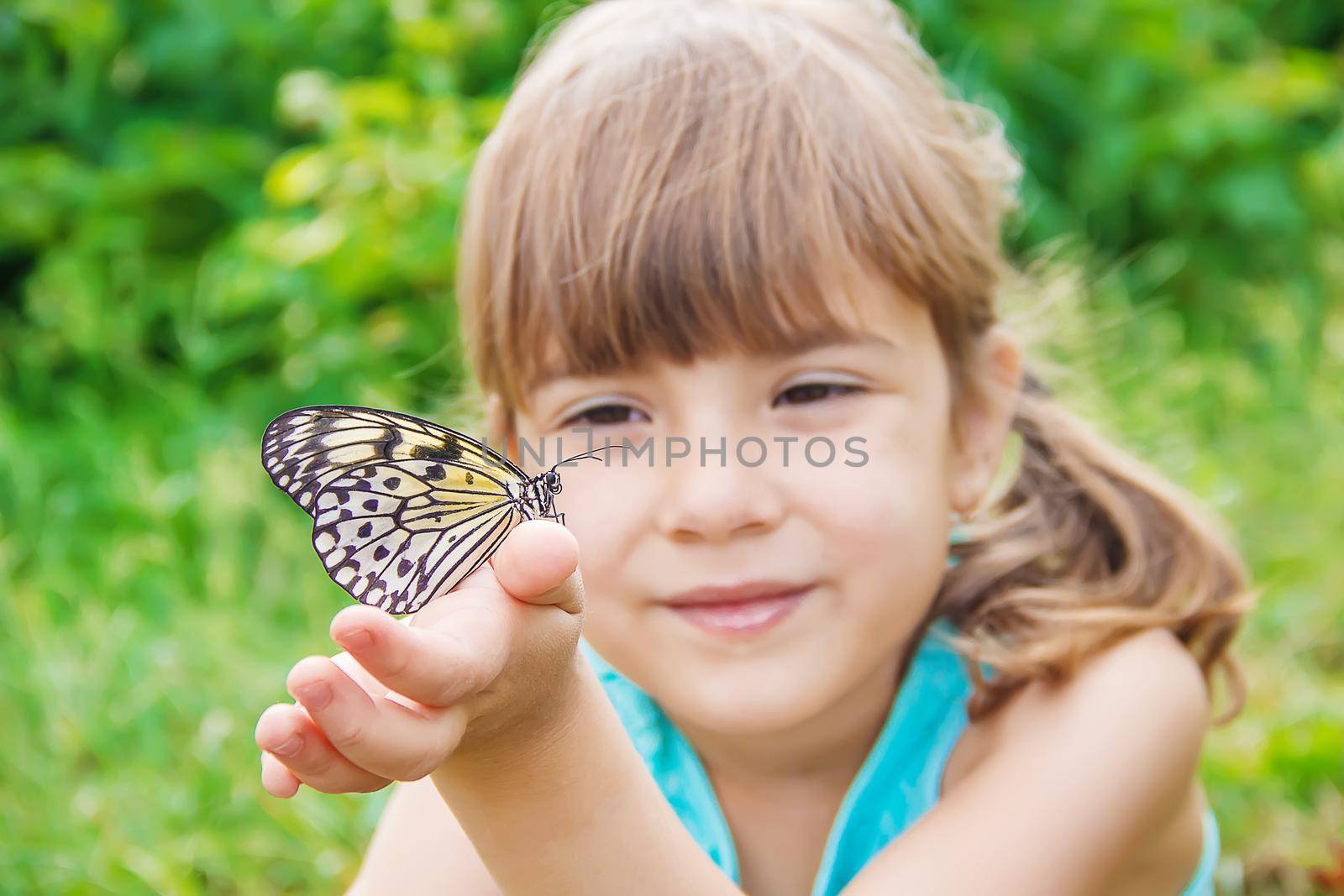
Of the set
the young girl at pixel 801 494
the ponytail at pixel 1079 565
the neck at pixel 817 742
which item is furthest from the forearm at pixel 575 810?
the ponytail at pixel 1079 565

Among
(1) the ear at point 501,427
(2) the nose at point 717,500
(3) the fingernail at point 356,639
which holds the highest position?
(3) the fingernail at point 356,639

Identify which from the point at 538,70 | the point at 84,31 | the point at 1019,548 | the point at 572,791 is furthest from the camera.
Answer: the point at 84,31

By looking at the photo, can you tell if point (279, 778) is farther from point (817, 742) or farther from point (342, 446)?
point (817, 742)

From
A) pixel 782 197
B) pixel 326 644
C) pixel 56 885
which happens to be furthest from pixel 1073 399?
pixel 56 885

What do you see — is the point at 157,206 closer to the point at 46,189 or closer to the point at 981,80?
the point at 46,189

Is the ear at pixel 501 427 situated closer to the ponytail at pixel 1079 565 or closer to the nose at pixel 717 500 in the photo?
the nose at pixel 717 500

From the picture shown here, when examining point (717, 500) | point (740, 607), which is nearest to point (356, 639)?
point (717, 500)
